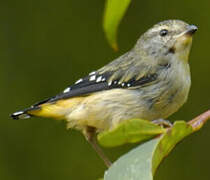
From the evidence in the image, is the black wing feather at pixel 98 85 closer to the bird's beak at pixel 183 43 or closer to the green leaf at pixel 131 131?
the bird's beak at pixel 183 43

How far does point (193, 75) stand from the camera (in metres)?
4.99

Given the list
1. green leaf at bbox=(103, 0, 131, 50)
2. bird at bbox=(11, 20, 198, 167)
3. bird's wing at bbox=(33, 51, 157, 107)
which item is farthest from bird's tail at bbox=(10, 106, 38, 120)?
green leaf at bbox=(103, 0, 131, 50)

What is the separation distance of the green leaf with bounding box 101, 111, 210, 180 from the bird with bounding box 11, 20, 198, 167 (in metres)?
1.20

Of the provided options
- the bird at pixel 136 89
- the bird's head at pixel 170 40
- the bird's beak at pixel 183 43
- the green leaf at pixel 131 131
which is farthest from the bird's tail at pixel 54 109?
the green leaf at pixel 131 131

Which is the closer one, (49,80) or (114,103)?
(114,103)

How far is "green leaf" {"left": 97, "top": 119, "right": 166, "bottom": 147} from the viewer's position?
2.09m

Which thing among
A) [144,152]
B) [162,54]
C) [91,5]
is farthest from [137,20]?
[144,152]

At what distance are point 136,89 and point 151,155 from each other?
4.69ft

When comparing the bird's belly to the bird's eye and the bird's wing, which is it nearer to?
the bird's wing

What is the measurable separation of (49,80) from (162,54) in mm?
1752

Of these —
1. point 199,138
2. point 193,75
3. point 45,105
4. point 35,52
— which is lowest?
point 199,138

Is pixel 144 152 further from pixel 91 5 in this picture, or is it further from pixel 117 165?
pixel 91 5

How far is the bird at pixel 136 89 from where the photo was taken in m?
3.37

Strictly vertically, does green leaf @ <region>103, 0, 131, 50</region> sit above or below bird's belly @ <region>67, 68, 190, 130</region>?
above
